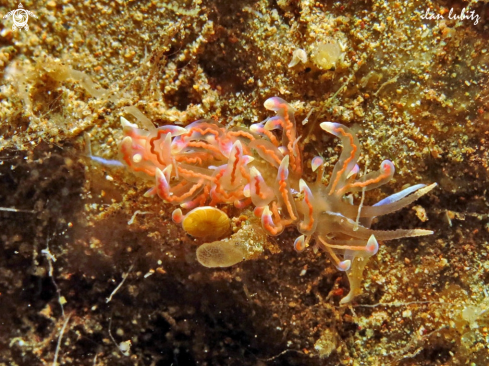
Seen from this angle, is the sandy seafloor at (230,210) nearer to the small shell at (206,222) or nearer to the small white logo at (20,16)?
the small white logo at (20,16)

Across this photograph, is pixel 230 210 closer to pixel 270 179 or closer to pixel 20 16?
pixel 270 179

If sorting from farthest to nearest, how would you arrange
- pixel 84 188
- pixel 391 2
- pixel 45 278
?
pixel 45 278, pixel 84 188, pixel 391 2

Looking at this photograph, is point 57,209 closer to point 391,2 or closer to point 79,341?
point 79,341

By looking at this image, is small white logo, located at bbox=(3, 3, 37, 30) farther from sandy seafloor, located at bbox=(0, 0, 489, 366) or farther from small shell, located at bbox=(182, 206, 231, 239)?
small shell, located at bbox=(182, 206, 231, 239)

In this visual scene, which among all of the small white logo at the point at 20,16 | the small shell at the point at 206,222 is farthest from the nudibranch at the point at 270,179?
the small white logo at the point at 20,16

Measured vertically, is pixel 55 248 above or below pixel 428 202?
below

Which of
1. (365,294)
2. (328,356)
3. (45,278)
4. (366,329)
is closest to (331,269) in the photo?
(365,294)

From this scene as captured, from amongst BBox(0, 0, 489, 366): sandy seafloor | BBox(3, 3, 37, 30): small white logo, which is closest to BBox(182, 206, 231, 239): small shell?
BBox(0, 0, 489, 366): sandy seafloor
